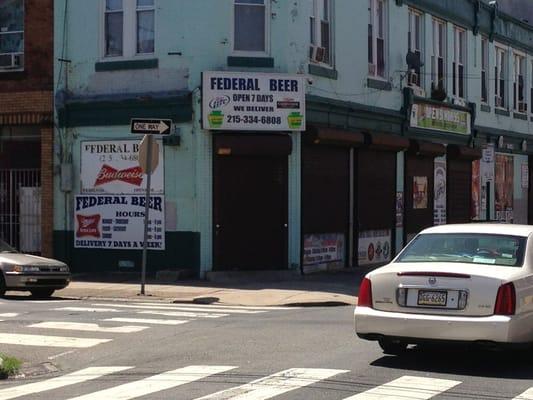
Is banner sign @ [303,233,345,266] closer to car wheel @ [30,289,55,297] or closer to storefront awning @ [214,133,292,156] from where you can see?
storefront awning @ [214,133,292,156]

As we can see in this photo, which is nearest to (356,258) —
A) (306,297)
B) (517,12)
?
(306,297)

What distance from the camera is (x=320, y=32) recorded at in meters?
23.0

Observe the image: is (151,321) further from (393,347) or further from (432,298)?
(432,298)

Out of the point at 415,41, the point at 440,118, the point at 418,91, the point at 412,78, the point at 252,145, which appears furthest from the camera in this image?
the point at 440,118

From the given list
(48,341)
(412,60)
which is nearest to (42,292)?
(48,341)

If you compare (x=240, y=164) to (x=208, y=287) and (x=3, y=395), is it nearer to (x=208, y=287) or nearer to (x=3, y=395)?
(x=208, y=287)

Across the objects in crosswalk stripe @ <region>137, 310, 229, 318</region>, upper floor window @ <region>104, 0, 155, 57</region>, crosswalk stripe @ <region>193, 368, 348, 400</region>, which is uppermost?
upper floor window @ <region>104, 0, 155, 57</region>

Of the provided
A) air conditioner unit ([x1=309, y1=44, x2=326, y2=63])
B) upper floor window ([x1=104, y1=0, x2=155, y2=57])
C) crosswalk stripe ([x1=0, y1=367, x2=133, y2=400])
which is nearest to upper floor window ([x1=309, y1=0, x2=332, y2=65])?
air conditioner unit ([x1=309, y1=44, x2=326, y2=63])

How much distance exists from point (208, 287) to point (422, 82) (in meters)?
12.0

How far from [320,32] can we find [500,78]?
13898mm

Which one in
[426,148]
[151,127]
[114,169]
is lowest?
[114,169]

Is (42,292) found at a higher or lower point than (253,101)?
lower

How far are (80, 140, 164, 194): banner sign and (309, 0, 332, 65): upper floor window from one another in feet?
14.8

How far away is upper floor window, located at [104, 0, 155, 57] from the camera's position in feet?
72.3
